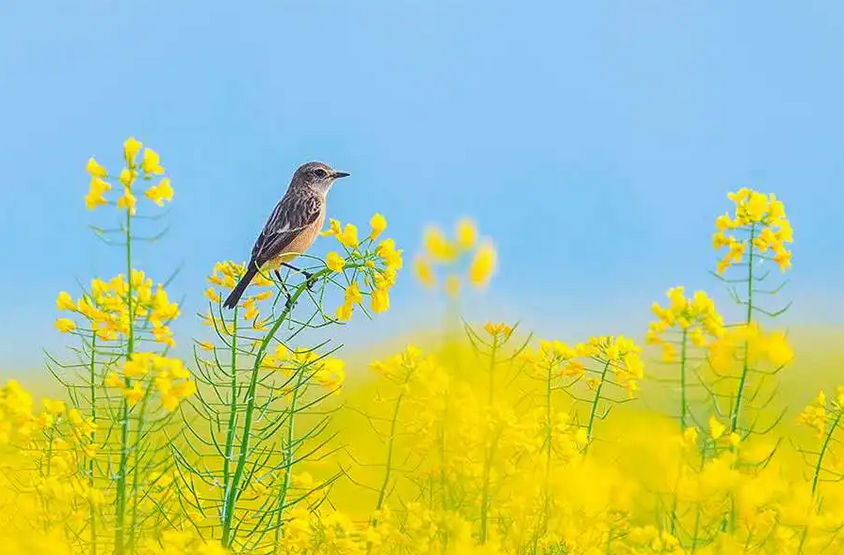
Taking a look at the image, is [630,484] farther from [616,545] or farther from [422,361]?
[422,361]

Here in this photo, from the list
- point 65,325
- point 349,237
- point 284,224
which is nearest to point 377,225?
point 349,237

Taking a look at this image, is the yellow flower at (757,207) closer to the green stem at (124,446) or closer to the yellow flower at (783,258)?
the yellow flower at (783,258)

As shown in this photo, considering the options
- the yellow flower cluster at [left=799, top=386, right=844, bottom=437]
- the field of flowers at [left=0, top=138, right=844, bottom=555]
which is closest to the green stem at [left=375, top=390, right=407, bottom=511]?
the field of flowers at [left=0, top=138, right=844, bottom=555]

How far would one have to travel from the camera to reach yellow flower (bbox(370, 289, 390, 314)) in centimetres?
312

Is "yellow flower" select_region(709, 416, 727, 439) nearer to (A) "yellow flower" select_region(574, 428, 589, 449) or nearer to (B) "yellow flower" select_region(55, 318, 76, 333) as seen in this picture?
(A) "yellow flower" select_region(574, 428, 589, 449)

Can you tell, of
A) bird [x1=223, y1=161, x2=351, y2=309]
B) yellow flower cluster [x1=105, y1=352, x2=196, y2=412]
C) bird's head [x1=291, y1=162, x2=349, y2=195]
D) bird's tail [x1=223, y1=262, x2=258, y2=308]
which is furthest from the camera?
bird's head [x1=291, y1=162, x2=349, y2=195]

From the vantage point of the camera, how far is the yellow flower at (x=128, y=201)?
289 cm

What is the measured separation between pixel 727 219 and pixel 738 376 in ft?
1.91

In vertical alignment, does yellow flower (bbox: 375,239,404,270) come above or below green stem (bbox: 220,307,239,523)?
above

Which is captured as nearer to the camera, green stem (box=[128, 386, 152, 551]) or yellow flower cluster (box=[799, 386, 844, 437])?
green stem (box=[128, 386, 152, 551])

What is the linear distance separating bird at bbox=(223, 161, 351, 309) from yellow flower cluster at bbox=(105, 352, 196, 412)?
1.10 metres

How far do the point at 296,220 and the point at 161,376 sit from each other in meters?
2.61

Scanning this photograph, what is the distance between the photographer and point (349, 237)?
312cm

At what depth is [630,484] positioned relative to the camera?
328 cm
